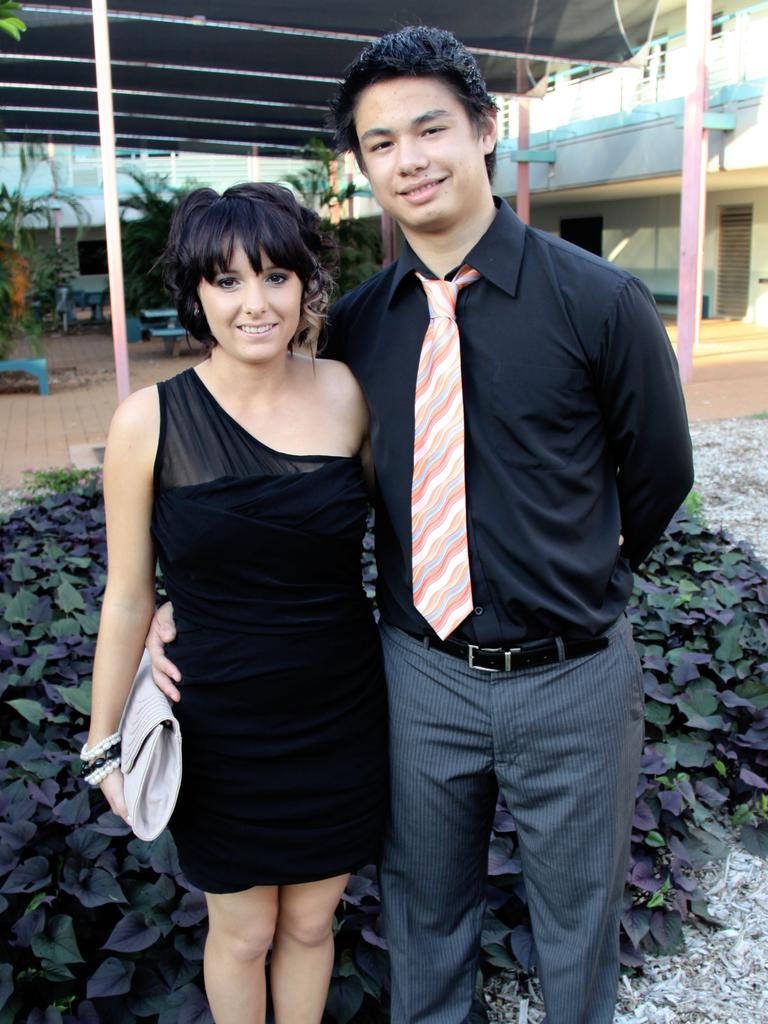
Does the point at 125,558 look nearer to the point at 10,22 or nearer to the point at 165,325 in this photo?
the point at 10,22

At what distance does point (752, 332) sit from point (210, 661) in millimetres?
18060

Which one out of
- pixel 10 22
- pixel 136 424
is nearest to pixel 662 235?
pixel 10 22

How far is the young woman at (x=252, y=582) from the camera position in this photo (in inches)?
74.7

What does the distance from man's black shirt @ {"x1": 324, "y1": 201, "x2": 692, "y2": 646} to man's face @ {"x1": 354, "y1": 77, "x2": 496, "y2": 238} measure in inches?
3.5

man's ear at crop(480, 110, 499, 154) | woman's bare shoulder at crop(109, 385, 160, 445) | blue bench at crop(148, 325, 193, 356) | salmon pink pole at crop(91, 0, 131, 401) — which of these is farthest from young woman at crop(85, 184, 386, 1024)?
blue bench at crop(148, 325, 193, 356)

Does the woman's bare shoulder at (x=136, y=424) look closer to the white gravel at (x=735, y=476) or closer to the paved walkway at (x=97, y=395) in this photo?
the white gravel at (x=735, y=476)

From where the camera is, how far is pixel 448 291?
1.88 metres

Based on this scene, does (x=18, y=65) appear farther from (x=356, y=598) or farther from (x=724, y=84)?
(x=356, y=598)

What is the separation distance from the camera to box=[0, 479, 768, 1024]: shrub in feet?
7.73

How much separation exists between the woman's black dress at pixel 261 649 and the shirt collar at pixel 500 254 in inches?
17.2

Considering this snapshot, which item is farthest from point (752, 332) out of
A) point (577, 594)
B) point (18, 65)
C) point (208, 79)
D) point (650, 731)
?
point (577, 594)

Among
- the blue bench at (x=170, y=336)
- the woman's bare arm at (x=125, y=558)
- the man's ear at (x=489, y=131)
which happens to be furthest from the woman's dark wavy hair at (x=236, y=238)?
the blue bench at (x=170, y=336)

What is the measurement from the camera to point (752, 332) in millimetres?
18312

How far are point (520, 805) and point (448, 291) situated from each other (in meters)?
0.97
